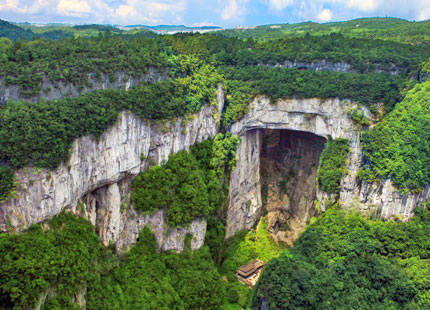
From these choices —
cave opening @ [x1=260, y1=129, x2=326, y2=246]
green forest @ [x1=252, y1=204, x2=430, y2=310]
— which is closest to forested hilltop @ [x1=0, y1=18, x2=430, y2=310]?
green forest @ [x1=252, y1=204, x2=430, y2=310]

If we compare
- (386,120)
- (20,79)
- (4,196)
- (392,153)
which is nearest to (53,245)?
(4,196)

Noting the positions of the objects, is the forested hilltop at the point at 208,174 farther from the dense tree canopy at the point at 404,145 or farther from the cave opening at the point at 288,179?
the cave opening at the point at 288,179

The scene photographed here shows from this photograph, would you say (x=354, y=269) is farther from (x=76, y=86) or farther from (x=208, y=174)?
(x=76, y=86)

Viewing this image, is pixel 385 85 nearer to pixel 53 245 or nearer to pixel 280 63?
pixel 280 63

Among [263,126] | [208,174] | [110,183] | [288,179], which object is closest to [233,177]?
[208,174]

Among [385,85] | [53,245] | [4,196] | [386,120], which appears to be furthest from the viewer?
[385,85]

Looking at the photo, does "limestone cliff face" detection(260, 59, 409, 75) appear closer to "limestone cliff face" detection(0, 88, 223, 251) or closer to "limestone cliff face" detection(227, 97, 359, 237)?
"limestone cliff face" detection(227, 97, 359, 237)

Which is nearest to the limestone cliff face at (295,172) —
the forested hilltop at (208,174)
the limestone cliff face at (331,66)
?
the forested hilltop at (208,174)

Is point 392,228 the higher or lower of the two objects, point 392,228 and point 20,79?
the lower
